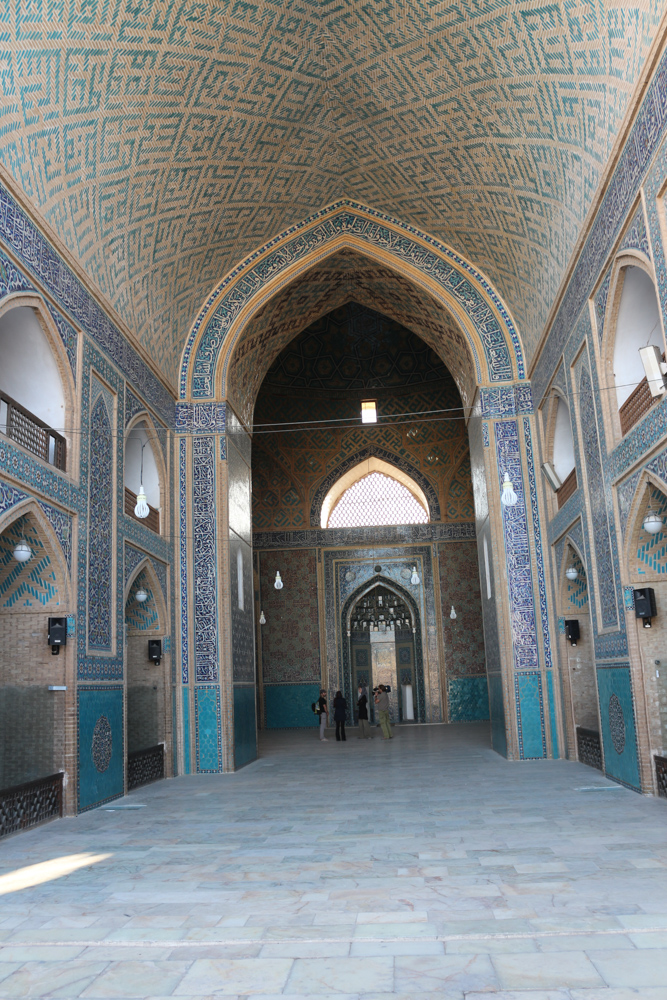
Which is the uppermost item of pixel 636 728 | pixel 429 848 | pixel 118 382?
pixel 118 382

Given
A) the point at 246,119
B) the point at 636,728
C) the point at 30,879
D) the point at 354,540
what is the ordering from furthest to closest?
the point at 354,540 → the point at 246,119 → the point at 636,728 → the point at 30,879

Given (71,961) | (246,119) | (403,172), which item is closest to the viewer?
(71,961)

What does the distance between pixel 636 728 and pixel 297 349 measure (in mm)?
11188

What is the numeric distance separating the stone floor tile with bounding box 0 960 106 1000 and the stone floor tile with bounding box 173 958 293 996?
13.6 inches

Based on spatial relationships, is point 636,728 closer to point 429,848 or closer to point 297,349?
point 429,848

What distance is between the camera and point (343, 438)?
1642 centimetres

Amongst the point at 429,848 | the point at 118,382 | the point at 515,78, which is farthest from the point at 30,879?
the point at 515,78

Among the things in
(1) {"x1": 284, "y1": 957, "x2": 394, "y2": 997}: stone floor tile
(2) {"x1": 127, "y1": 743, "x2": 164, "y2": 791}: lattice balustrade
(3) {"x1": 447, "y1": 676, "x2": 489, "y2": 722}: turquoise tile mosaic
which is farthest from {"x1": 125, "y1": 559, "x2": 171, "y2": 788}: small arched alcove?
(3) {"x1": 447, "y1": 676, "x2": 489, "y2": 722}: turquoise tile mosaic

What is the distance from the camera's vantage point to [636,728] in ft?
20.9

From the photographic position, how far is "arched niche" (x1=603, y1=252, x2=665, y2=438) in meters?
6.67

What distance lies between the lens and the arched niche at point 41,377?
22.4ft

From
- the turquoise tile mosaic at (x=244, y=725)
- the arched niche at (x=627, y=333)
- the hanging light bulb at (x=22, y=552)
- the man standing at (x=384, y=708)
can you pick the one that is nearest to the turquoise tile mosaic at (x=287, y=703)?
the man standing at (x=384, y=708)

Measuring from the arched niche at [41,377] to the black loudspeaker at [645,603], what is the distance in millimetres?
4821

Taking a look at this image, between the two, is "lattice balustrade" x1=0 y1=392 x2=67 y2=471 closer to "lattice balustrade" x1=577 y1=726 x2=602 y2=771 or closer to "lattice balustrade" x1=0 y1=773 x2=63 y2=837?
"lattice balustrade" x1=0 y1=773 x2=63 y2=837
